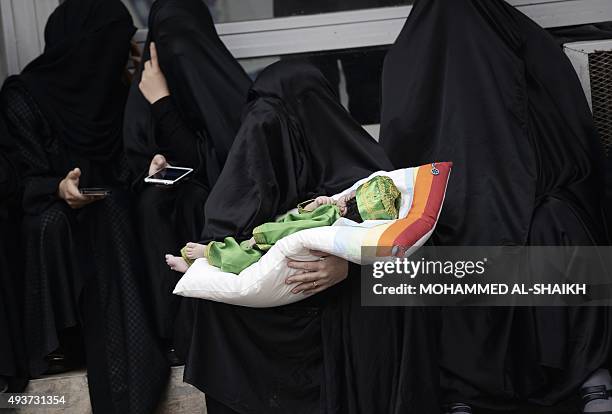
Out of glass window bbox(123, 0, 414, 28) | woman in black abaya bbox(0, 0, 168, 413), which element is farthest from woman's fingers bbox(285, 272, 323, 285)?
glass window bbox(123, 0, 414, 28)

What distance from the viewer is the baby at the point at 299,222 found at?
2.57 meters

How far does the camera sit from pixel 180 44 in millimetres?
3441

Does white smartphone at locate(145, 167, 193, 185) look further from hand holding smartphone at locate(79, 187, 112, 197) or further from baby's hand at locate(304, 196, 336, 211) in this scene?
baby's hand at locate(304, 196, 336, 211)

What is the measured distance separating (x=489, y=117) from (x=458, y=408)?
97 centimetres

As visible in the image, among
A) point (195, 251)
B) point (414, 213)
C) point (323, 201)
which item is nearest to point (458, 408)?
point (414, 213)

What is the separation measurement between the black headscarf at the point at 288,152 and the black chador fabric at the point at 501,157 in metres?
0.22

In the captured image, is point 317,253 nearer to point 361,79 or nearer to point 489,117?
point 489,117

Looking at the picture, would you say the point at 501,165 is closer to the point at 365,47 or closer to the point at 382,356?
the point at 382,356

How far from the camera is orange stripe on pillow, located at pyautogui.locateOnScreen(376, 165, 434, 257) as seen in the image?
2371 millimetres

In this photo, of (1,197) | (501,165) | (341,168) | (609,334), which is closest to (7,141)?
(1,197)

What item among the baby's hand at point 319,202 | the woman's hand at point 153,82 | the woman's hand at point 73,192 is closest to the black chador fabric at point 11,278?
the woman's hand at point 73,192

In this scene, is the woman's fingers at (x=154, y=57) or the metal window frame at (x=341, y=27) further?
the metal window frame at (x=341, y=27)

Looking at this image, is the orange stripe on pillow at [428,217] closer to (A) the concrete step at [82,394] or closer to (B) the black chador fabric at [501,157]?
(B) the black chador fabric at [501,157]

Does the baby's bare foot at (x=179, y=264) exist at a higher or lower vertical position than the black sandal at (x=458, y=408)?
higher
